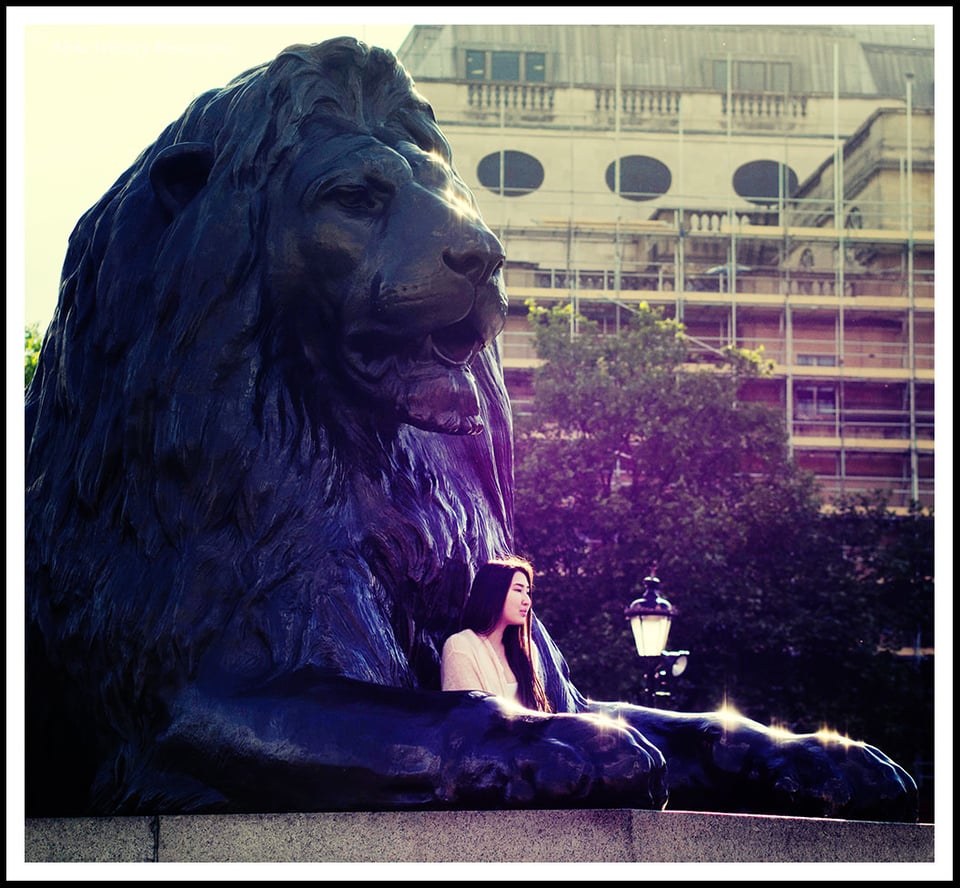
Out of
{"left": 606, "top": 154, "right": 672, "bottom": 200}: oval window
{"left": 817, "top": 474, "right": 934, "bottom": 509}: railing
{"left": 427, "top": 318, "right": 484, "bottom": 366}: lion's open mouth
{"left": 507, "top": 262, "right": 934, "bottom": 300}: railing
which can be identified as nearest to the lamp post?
{"left": 427, "top": 318, "right": 484, "bottom": 366}: lion's open mouth

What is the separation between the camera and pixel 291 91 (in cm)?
468

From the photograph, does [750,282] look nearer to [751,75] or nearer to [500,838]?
[751,75]

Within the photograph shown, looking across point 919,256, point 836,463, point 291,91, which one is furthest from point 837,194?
point 291,91

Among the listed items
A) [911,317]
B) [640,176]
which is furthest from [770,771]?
[640,176]

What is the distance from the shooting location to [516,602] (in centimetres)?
469

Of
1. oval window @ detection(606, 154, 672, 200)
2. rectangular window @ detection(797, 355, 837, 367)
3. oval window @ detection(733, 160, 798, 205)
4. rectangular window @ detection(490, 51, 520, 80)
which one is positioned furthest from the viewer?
oval window @ detection(733, 160, 798, 205)

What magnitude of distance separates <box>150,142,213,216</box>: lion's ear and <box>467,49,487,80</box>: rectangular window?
119 feet

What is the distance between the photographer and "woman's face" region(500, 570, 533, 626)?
4676 mm

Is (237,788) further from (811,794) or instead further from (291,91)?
(291,91)

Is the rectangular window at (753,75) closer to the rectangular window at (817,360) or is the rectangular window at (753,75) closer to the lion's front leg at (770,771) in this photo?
the rectangular window at (817,360)

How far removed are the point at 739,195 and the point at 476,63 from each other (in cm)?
722

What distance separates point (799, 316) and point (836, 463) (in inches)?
133

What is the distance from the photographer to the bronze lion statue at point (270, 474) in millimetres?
4352

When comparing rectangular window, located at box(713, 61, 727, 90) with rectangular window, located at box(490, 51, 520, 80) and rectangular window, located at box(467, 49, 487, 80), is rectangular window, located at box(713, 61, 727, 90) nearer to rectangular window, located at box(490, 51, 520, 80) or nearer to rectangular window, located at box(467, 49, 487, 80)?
rectangular window, located at box(490, 51, 520, 80)
